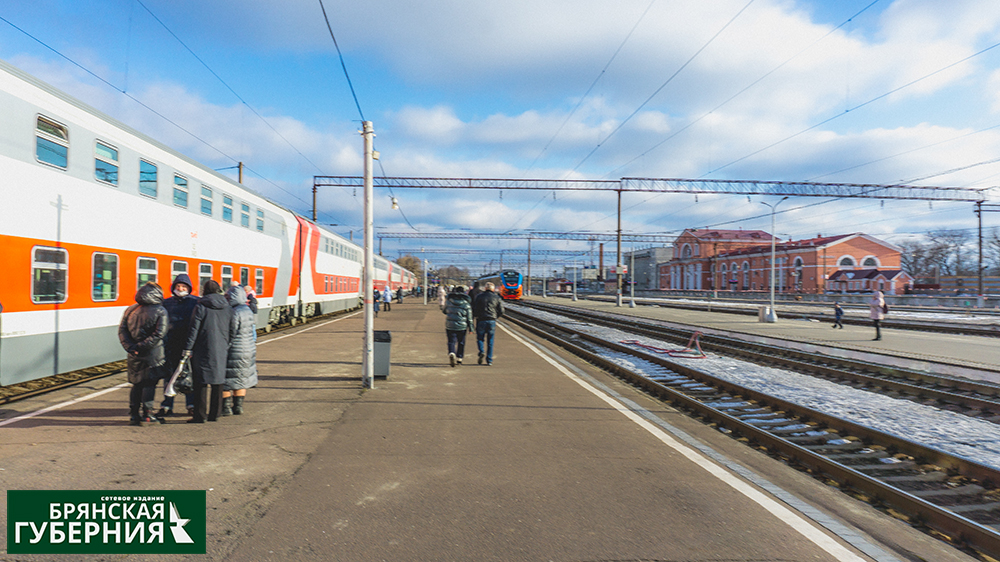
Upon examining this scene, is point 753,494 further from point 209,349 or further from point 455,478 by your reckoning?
point 209,349

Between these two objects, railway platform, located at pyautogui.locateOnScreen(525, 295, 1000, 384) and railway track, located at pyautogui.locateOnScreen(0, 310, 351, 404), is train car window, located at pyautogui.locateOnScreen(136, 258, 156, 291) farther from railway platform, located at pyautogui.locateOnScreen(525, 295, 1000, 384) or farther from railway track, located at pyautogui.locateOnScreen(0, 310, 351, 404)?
→ railway platform, located at pyautogui.locateOnScreen(525, 295, 1000, 384)

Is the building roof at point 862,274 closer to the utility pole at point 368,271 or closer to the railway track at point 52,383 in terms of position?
the utility pole at point 368,271

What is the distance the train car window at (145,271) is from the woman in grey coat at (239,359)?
4.37 metres

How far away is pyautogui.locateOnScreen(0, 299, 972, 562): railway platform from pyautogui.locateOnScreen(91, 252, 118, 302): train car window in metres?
1.61

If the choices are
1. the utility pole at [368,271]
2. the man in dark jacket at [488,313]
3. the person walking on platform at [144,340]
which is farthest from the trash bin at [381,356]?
the person walking on platform at [144,340]

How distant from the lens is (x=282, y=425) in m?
6.63

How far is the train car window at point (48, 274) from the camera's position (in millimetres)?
7621

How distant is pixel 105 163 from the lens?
9.28 meters

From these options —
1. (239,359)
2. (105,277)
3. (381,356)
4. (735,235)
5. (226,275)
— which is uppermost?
(735,235)

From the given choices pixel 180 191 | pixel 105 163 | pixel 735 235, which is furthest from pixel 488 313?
pixel 735 235

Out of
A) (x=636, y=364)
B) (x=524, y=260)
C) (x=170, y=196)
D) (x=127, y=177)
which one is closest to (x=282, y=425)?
(x=127, y=177)

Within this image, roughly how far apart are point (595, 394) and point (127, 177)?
9.00m

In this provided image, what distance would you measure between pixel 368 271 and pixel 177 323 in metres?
3.27

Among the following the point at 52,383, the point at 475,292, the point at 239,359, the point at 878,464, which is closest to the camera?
the point at 878,464
